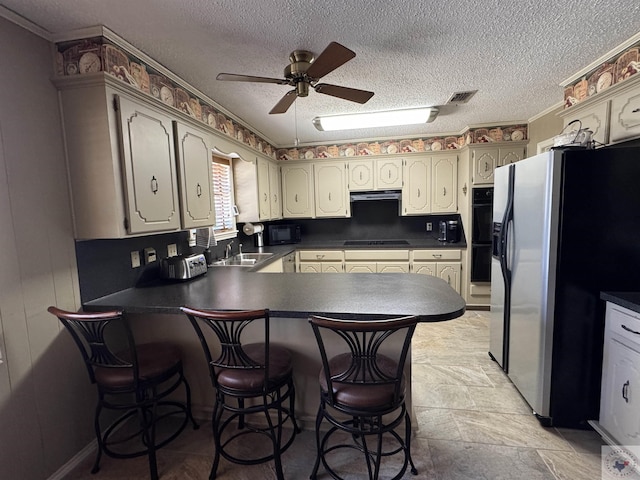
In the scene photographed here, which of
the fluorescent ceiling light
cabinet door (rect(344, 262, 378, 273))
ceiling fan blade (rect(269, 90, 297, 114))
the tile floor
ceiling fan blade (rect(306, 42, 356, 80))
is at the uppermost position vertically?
the fluorescent ceiling light

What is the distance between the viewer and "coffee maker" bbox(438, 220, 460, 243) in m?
4.19

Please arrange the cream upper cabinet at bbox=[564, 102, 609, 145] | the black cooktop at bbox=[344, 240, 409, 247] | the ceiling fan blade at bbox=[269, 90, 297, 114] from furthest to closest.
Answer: the black cooktop at bbox=[344, 240, 409, 247] < the cream upper cabinet at bbox=[564, 102, 609, 145] < the ceiling fan blade at bbox=[269, 90, 297, 114]

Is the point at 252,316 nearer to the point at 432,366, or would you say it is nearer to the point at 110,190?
the point at 110,190

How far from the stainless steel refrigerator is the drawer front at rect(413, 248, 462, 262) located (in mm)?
2032

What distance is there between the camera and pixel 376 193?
4469 millimetres

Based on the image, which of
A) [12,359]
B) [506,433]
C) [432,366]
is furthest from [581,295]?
[12,359]

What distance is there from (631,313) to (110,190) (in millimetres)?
Answer: 2878

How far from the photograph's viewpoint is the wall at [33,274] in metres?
1.45

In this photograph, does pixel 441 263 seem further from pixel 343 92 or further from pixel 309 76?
pixel 309 76

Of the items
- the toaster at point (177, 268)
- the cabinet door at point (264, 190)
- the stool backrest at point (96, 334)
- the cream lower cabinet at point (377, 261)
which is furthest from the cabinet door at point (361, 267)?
the stool backrest at point (96, 334)

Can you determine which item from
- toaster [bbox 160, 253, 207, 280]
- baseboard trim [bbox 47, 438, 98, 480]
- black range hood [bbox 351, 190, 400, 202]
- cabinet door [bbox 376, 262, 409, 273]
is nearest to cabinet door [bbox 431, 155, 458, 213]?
black range hood [bbox 351, 190, 400, 202]

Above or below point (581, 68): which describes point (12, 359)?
below

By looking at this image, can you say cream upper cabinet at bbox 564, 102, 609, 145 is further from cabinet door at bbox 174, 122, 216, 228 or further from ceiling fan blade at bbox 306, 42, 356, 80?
cabinet door at bbox 174, 122, 216, 228

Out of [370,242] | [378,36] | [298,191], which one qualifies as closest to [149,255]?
[378,36]
